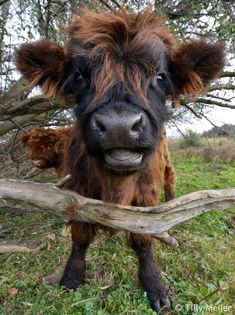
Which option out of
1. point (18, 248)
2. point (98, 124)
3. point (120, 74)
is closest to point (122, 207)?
point (98, 124)

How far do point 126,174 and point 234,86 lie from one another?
277cm

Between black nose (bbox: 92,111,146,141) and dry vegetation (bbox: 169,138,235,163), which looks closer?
black nose (bbox: 92,111,146,141)

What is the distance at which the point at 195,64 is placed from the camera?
3.11 metres

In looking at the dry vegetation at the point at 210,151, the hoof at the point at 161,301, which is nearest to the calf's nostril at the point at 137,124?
the hoof at the point at 161,301

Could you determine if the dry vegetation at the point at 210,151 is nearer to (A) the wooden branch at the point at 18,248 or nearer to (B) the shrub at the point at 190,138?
(B) the shrub at the point at 190,138

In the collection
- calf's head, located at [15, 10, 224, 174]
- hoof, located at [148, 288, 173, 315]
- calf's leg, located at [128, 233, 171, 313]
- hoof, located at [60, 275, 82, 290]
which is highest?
calf's head, located at [15, 10, 224, 174]

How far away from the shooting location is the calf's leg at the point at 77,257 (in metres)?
3.35

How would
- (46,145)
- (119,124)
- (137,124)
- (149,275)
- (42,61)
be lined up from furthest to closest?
(46,145)
(149,275)
(42,61)
(137,124)
(119,124)

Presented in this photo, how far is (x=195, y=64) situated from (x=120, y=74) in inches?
37.9

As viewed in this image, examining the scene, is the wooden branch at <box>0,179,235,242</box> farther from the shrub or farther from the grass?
the shrub

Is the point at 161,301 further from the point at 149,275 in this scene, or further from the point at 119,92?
the point at 119,92

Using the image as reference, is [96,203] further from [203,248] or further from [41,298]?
[203,248]

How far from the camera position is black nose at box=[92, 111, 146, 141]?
2.18m

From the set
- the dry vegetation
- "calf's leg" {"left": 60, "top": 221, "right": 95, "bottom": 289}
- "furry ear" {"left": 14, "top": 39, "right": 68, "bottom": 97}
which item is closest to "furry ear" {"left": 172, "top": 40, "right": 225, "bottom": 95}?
"furry ear" {"left": 14, "top": 39, "right": 68, "bottom": 97}
